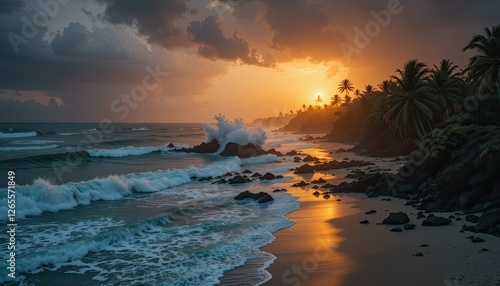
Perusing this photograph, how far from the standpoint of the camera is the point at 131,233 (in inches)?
563

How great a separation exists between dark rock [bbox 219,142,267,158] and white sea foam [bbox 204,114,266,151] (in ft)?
5.15

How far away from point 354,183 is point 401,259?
12.9 meters

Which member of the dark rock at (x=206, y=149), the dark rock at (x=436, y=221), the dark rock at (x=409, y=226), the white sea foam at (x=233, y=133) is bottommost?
the dark rock at (x=409, y=226)

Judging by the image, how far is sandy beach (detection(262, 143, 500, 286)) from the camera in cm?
895

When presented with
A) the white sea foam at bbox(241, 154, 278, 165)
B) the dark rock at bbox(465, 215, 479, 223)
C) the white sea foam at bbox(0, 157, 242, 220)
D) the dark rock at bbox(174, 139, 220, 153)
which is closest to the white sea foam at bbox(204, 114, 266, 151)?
the dark rock at bbox(174, 139, 220, 153)

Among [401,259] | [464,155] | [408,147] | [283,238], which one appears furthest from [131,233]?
[408,147]

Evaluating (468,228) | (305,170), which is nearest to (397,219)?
(468,228)

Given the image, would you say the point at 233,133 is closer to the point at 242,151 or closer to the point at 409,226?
the point at 242,151

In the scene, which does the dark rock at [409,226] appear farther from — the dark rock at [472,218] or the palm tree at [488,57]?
the palm tree at [488,57]

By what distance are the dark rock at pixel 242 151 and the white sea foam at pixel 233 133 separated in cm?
157

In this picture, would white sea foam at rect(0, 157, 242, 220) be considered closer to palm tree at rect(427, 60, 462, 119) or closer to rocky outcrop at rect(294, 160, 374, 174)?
rocky outcrop at rect(294, 160, 374, 174)

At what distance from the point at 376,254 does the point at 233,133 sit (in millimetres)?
46675

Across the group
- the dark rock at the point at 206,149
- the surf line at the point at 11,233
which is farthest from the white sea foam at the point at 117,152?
the surf line at the point at 11,233

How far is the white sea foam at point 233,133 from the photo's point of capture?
179 ft
